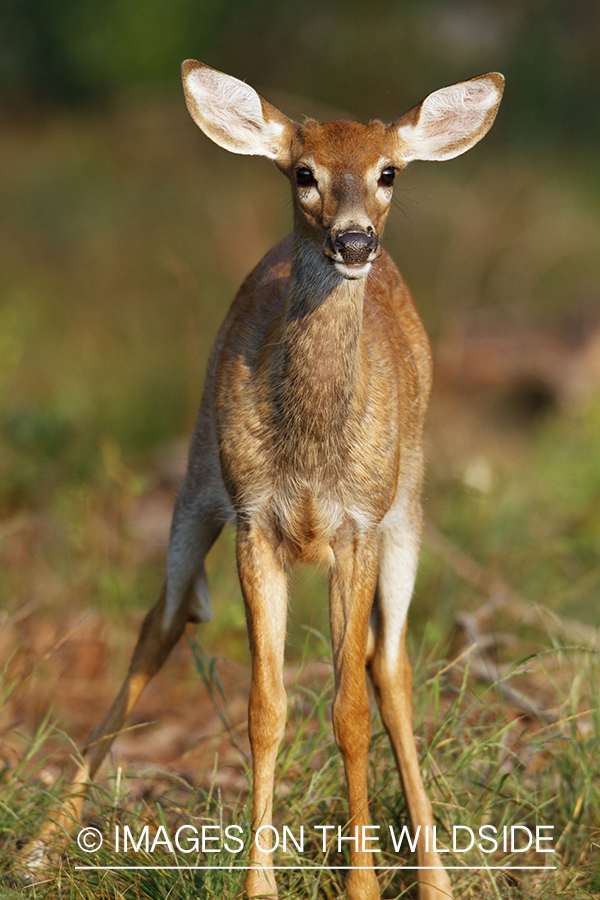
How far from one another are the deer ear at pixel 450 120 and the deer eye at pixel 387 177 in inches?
6.1

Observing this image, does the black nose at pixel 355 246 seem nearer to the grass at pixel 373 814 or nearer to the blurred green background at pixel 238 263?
the blurred green background at pixel 238 263

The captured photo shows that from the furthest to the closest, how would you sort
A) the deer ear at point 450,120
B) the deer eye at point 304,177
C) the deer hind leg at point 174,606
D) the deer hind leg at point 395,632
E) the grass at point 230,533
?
the deer hind leg at point 174,606 < the deer hind leg at point 395,632 < the grass at point 230,533 < the deer ear at point 450,120 < the deer eye at point 304,177

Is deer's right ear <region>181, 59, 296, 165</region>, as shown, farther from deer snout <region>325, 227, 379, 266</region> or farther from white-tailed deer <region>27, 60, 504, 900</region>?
deer snout <region>325, 227, 379, 266</region>

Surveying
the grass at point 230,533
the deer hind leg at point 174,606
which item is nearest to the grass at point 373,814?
the grass at point 230,533

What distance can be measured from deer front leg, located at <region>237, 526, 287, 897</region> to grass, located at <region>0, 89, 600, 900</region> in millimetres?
125

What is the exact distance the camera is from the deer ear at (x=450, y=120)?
3.97 m

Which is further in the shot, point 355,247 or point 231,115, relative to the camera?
point 231,115

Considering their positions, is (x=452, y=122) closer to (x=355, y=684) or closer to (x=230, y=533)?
(x=355, y=684)

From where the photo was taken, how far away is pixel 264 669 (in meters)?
3.80

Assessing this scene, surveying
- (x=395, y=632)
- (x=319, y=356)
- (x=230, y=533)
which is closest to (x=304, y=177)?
(x=319, y=356)

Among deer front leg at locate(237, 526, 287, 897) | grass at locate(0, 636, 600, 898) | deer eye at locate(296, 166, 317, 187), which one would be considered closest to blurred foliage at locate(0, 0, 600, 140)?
deer eye at locate(296, 166, 317, 187)

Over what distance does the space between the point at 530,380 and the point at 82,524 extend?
17.8 ft

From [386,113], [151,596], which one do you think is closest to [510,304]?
[386,113]

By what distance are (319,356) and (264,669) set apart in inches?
39.8
